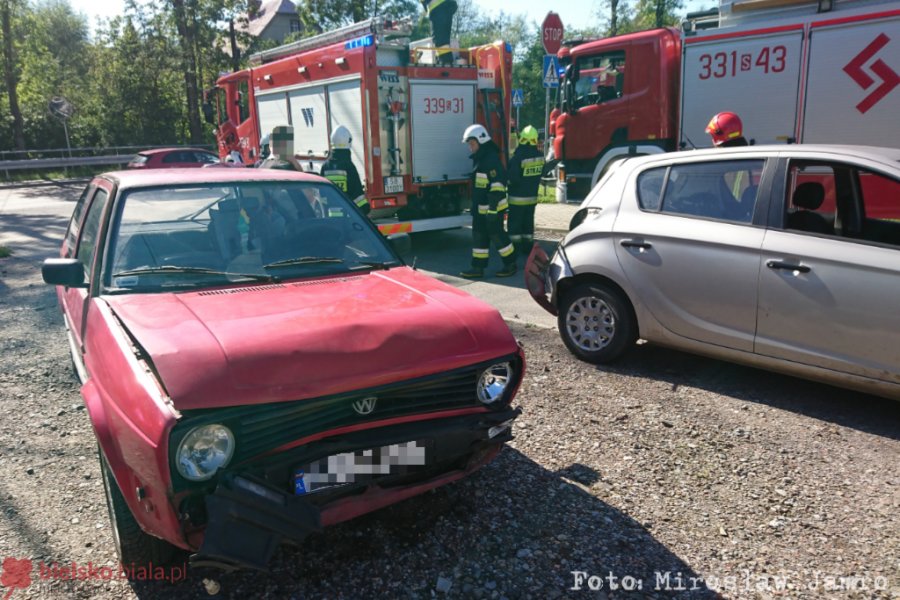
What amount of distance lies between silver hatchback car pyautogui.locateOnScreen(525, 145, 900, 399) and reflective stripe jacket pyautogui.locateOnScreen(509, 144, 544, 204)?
134 inches

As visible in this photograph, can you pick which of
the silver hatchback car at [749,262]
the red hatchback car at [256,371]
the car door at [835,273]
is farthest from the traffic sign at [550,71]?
the red hatchback car at [256,371]

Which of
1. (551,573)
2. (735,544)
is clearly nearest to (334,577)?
(551,573)

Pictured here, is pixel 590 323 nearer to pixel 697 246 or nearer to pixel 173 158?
pixel 697 246

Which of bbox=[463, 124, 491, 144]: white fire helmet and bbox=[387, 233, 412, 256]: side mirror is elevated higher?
bbox=[463, 124, 491, 144]: white fire helmet

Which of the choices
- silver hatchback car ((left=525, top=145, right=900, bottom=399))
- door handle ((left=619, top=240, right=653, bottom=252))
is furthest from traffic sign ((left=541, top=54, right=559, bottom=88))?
door handle ((left=619, top=240, right=653, bottom=252))

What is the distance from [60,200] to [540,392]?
1961cm

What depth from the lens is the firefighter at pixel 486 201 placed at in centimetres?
864

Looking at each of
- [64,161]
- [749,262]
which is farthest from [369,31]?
[64,161]

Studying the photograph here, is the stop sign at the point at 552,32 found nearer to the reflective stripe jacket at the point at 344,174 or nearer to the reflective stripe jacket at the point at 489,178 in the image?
the reflective stripe jacket at the point at 489,178

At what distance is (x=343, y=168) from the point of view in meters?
8.43

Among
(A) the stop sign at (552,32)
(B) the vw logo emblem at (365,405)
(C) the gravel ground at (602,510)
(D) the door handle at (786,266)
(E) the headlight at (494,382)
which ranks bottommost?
(C) the gravel ground at (602,510)

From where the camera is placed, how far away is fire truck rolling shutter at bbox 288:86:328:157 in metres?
10.4

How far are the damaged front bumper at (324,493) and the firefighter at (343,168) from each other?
18.8 feet

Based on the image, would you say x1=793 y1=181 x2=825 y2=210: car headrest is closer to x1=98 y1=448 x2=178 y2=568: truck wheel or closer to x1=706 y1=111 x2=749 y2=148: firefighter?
x1=706 y1=111 x2=749 y2=148: firefighter
